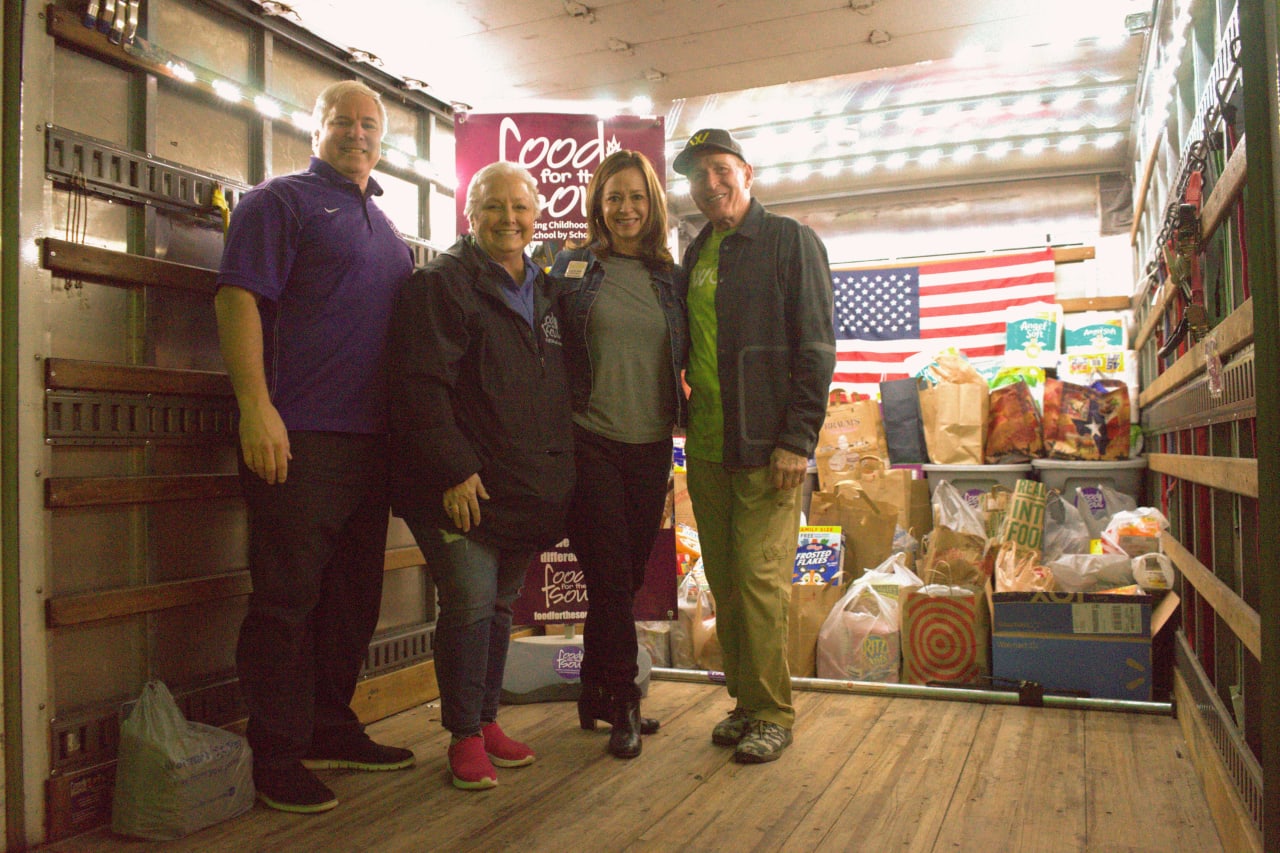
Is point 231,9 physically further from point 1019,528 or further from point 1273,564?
point 1019,528

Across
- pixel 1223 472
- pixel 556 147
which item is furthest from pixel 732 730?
pixel 556 147

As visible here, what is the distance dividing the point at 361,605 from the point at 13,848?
0.82 meters

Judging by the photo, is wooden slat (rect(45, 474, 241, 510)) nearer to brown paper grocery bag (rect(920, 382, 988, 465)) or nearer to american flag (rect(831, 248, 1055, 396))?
brown paper grocery bag (rect(920, 382, 988, 465))

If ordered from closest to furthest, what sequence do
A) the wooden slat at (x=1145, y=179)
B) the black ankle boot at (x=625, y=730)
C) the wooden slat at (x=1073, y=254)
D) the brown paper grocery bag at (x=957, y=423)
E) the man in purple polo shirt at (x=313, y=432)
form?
the man in purple polo shirt at (x=313, y=432) → the black ankle boot at (x=625, y=730) → the wooden slat at (x=1145, y=179) → the brown paper grocery bag at (x=957, y=423) → the wooden slat at (x=1073, y=254)

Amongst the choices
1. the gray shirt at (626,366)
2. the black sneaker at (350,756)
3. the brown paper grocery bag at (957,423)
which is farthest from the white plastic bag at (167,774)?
the brown paper grocery bag at (957,423)

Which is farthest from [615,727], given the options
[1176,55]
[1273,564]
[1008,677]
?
[1176,55]

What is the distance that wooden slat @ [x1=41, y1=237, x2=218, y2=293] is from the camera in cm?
187

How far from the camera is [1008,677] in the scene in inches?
112

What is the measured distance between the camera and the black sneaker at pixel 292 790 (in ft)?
6.47

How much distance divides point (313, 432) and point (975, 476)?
11.2 feet

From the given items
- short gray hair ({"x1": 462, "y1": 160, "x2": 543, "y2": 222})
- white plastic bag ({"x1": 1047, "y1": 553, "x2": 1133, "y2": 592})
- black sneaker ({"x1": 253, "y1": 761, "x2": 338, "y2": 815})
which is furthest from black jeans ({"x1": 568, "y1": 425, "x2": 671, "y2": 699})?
white plastic bag ({"x1": 1047, "y1": 553, "x2": 1133, "y2": 592})

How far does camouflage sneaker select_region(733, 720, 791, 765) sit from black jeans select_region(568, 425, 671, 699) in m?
0.32

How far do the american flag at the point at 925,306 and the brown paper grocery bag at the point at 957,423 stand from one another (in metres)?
1.17

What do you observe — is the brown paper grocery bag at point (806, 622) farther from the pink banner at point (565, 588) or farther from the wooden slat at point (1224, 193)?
the wooden slat at point (1224, 193)
